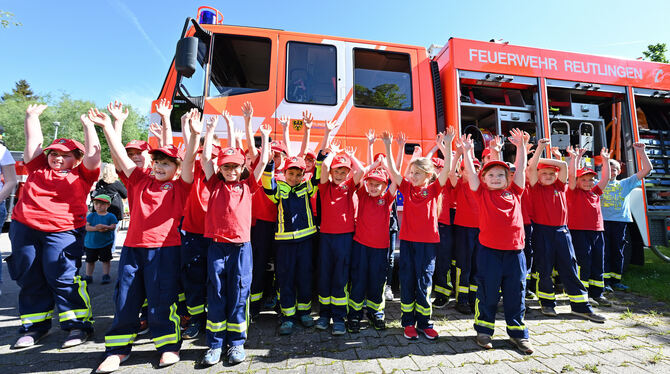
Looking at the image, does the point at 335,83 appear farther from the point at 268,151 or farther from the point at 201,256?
the point at 201,256

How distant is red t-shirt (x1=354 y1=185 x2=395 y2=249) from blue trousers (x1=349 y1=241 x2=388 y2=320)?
8 centimetres

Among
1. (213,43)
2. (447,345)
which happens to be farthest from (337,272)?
(213,43)

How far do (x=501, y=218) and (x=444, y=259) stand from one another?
1.03m

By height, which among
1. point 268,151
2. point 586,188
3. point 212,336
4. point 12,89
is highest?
point 12,89

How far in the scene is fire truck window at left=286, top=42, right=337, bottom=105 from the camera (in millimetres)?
3707

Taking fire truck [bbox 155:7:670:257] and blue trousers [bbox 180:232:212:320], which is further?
fire truck [bbox 155:7:670:257]

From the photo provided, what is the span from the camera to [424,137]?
12.6 ft

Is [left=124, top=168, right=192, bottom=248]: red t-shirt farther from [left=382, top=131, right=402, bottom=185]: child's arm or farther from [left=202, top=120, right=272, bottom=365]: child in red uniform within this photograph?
[left=382, top=131, right=402, bottom=185]: child's arm

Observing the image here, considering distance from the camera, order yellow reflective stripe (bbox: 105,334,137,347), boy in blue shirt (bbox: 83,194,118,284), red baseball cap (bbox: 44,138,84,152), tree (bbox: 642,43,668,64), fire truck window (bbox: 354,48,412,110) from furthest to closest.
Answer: tree (bbox: 642,43,668,64)
boy in blue shirt (bbox: 83,194,118,284)
fire truck window (bbox: 354,48,412,110)
red baseball cap (bbox: 44,138,84,152)
yellow reflective stripe (bbox: 105,334,137,347)

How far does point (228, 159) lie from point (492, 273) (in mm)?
2509

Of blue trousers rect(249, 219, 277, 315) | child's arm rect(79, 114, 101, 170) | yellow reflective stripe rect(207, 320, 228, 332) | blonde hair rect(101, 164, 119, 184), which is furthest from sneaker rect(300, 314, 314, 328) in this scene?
blonde hair rect(101, 164, 119, 184)

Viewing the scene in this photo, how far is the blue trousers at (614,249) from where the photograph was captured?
4227 mm

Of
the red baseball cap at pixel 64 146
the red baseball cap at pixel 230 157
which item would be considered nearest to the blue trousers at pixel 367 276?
the red baseball cap at pixel 230 157

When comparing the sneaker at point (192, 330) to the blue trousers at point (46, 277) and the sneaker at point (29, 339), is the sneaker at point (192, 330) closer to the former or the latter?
the blue trousers at point (46, 277)
